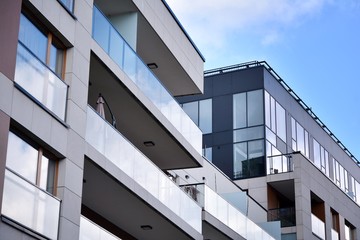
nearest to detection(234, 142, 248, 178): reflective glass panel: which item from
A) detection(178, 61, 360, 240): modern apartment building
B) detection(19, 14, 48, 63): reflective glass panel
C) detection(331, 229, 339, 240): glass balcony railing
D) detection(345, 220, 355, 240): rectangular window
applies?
detection(178, 61, 360, 240): modern apartment building

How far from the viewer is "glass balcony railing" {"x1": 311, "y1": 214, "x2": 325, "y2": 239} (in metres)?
45.9

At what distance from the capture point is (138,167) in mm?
28031

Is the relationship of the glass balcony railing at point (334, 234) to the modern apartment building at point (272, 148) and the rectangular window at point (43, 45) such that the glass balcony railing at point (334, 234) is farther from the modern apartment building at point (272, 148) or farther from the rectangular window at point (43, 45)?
the rectangular window at point (43, 45)

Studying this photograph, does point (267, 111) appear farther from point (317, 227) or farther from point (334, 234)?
point (334, 234)

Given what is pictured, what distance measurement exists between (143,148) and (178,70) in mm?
3708

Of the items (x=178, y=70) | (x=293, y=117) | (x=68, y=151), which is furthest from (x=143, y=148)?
(x=293, y=117)

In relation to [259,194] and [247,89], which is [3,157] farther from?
[247,89]

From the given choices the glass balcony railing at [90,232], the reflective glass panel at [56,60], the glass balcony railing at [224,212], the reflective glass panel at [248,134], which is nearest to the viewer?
the reflective glass panel at [56,60]

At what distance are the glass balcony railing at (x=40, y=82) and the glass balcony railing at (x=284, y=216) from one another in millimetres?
24862

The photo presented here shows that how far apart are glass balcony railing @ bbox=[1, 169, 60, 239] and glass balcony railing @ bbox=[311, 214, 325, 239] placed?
88.0ft

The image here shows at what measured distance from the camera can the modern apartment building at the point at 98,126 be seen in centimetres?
2031

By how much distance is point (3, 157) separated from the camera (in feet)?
Answer: 63.0

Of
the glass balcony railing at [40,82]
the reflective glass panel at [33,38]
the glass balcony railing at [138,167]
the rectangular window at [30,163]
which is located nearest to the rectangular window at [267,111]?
the glass balcony railing at [138,167]

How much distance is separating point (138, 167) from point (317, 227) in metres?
20.9
